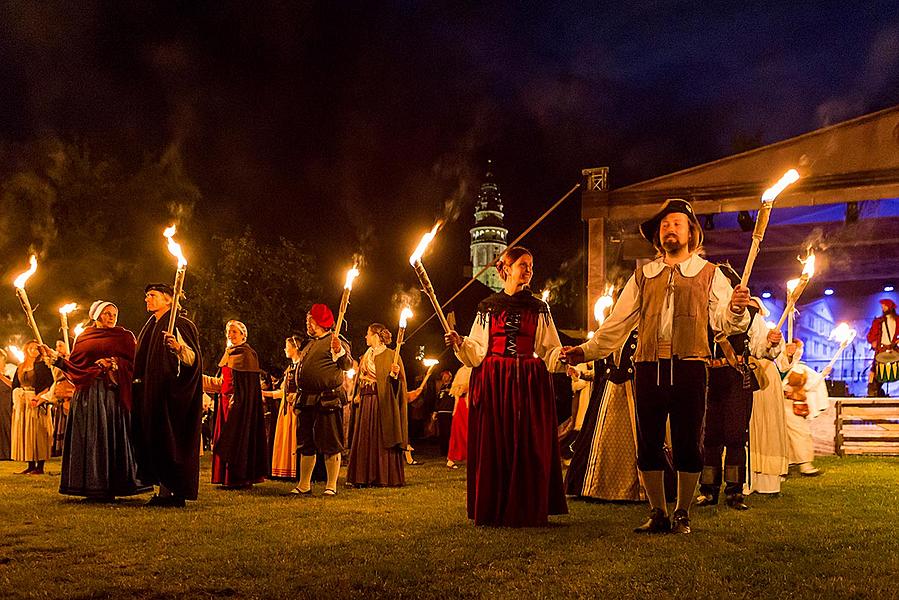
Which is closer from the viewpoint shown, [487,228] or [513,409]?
[513,409]

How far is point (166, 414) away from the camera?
7.77m

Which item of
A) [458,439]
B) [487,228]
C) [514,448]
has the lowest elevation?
[458,439]

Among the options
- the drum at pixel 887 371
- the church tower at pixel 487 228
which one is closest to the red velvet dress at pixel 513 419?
the drum at pixel 887 371

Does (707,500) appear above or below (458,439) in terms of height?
below

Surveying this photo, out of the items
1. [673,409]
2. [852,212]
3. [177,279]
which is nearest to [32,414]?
[177,279]

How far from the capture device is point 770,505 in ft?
25.9

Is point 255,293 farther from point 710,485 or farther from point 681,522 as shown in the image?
point 681,522

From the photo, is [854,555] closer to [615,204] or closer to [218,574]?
[218,574]

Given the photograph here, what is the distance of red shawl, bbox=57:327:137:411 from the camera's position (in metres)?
7.96

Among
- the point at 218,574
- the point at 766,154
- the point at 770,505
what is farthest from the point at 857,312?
the point at 218,574

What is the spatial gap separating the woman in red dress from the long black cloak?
2815mm

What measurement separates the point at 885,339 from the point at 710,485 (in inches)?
437

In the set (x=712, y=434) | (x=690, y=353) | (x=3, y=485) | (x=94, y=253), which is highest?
(x=94, y=253)

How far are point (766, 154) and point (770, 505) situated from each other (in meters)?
11.6
